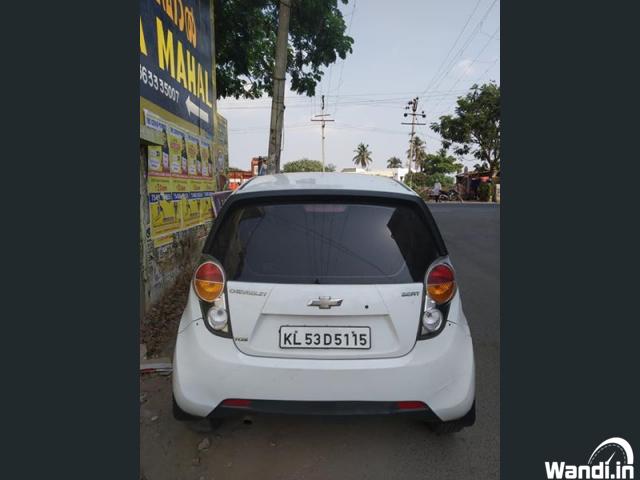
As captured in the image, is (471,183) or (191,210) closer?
(191,210)

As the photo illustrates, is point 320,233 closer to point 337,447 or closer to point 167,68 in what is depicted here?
point 337,447

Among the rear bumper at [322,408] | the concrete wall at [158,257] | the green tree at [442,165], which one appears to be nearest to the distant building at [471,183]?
the green tree at [442,165]

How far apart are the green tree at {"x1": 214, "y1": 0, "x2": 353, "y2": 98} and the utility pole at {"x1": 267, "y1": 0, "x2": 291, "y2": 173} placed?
7.71 ft

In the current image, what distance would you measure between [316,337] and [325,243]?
1.68 ft

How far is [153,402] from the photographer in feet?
10.4

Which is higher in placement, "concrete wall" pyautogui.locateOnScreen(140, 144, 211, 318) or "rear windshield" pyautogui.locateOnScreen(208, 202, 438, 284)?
"rear windshield" pyautogui.locateOnScreen(208, 202, 438, 284)

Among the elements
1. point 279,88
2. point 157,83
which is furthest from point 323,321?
point 279,88

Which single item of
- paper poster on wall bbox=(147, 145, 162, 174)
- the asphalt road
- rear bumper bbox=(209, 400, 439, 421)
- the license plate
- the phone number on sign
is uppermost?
the phone number on sign

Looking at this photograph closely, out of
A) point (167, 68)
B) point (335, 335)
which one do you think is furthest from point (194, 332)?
point (167, 68)

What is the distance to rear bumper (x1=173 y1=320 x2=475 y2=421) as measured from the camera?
221 cm

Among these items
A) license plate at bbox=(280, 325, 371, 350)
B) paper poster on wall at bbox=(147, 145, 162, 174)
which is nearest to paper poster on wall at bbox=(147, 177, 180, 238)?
paper poster on wall at bbox=(147, 145, 162, 174)

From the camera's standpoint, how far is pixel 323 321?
7.38ft

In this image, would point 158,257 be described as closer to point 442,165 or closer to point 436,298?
point 436,298

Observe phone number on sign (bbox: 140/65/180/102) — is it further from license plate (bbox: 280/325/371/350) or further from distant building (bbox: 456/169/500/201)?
distant building (bbox: 456/169/500/201)
